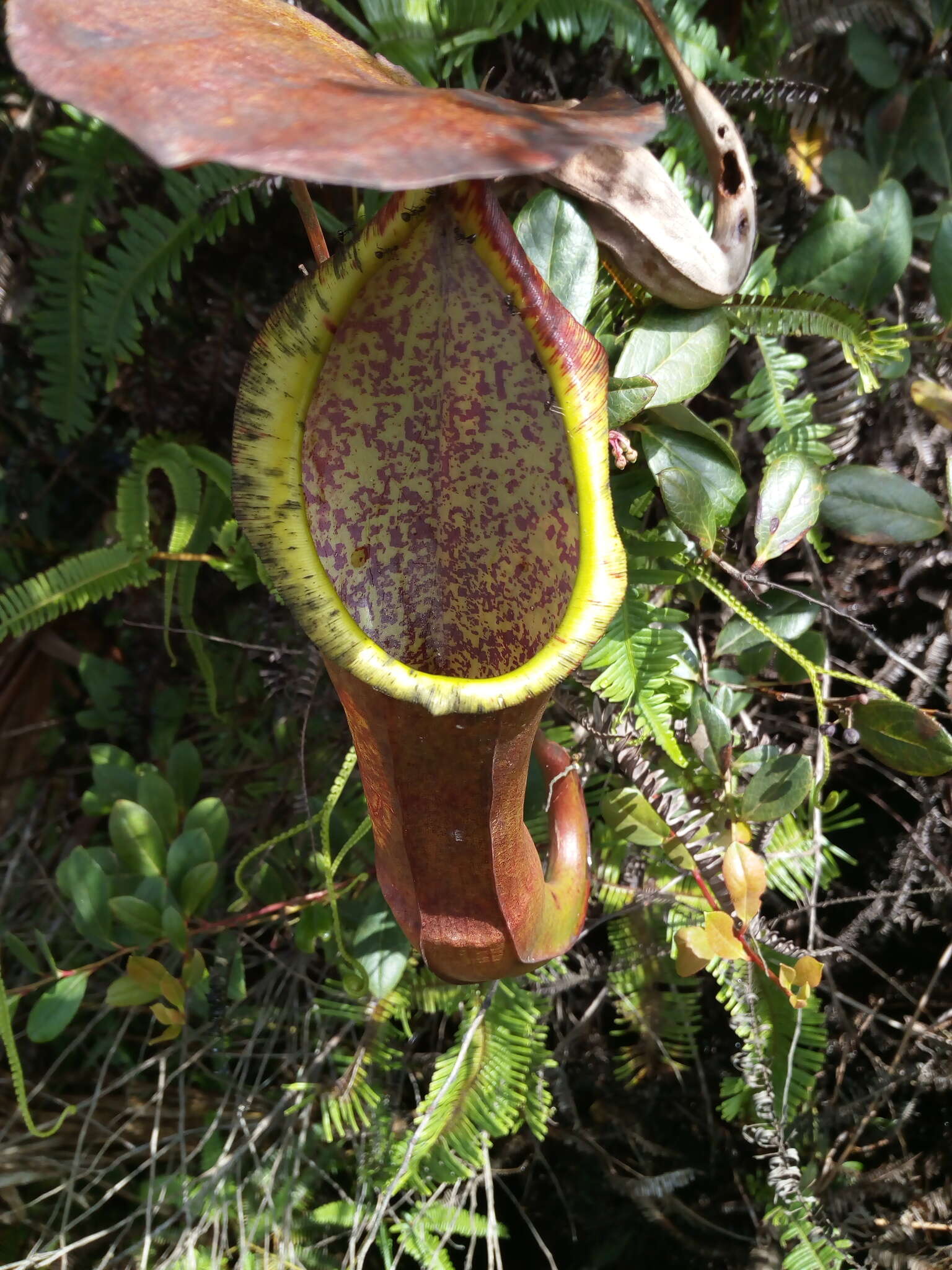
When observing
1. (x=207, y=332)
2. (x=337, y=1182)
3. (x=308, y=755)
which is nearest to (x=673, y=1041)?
(x=337, y=1182)

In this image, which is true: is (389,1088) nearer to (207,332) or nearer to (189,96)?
(207,332)

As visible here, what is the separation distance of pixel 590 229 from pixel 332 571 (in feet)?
1.53

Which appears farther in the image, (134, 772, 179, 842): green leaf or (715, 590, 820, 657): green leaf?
(134, 772, 179, 842): green leaf

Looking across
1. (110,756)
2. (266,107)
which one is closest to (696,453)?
(266,107)

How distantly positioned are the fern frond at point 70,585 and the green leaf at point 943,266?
1.17 m

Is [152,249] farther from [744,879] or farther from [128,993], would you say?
[744,879]

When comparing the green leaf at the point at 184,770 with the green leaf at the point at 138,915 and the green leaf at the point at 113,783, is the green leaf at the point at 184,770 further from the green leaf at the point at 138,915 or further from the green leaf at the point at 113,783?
the green leaf at the point at 138,915

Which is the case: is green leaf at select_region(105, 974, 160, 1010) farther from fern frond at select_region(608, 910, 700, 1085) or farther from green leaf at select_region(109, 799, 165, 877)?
fern frond at select_region(608, 910, 700, 1085)

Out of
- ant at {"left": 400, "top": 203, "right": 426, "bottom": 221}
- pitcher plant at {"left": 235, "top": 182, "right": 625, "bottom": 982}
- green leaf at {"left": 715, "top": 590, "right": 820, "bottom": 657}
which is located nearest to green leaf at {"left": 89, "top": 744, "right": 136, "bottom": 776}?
pitcher plant at {"left": 235, "top": 182, "right": 625, "bottom": 982}

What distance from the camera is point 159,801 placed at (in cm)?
130

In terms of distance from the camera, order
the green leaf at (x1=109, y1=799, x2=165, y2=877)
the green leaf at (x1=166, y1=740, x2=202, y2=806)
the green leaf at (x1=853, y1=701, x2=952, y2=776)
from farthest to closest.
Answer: the green leaf at (x1=166, y1=740, x2=202, y2=806)
the green leaf at (x1=109, y1=799, x2=165, y2=877)
the green leaf at (x1=853, y1=701, x2=952, y2=776)

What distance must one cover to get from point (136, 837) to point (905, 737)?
3.49 feet

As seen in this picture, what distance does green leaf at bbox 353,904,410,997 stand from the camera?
1.17 metres

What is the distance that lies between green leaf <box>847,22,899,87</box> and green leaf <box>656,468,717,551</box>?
30.7 inches
